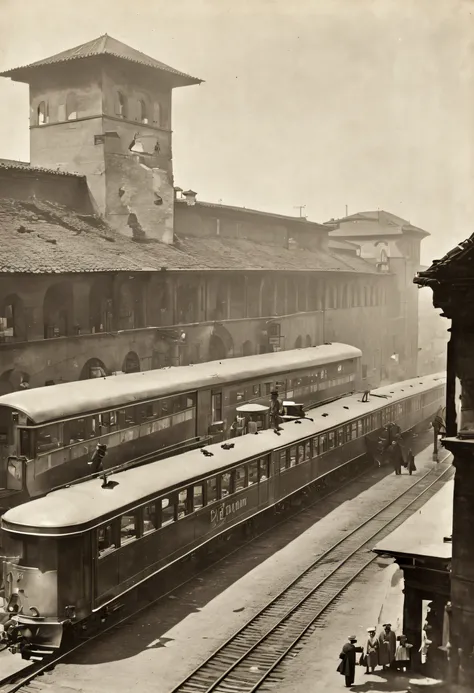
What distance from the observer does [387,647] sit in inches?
523

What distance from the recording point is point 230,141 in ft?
82.6

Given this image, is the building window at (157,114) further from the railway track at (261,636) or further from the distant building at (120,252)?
the railway track at (261,636)

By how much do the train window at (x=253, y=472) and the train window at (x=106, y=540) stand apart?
619 cm

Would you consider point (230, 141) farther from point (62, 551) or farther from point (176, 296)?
point (62, 551)

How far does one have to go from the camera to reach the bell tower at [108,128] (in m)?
34.8

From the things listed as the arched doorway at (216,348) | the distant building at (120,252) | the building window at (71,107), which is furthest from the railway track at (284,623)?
the building window at (71,107)

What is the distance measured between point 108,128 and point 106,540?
24.6 m

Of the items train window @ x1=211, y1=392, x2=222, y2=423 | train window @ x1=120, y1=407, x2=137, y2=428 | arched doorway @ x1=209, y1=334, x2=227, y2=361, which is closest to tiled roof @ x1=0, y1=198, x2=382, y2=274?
arched doorway @ x1=209, y1=334, x2=227, y2=361

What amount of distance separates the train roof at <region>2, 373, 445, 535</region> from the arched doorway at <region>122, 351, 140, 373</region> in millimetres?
9266

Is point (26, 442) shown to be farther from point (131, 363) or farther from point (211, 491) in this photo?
point (131, 363)

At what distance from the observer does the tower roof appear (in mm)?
33719

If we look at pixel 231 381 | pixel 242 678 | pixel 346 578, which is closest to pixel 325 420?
pixel 231 381

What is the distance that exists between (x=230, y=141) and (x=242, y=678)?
16.3m

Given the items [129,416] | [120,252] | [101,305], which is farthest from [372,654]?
[120,252]
